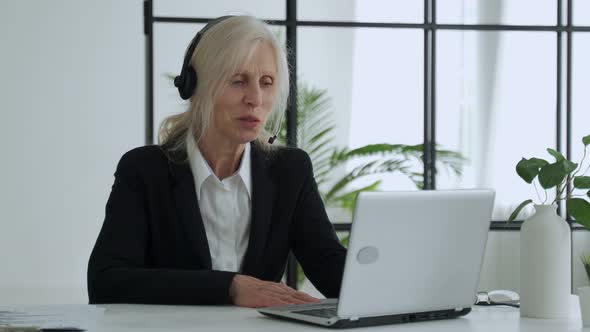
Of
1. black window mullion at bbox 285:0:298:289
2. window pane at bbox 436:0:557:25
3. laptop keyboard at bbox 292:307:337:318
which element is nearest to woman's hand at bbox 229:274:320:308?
laptop keyboard at bbox 292:307:337:318

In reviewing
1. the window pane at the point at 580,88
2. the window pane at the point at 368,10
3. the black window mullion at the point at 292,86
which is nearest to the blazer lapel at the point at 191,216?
the black window mullion at the point at 292,86

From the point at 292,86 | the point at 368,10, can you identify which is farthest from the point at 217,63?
the point at 368,10

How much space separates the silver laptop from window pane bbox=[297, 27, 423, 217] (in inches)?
119

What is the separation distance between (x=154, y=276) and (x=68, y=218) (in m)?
3.58

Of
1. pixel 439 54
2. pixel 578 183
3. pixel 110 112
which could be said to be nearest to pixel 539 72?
pixel 439 54

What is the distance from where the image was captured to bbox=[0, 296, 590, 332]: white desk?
5.70 feet

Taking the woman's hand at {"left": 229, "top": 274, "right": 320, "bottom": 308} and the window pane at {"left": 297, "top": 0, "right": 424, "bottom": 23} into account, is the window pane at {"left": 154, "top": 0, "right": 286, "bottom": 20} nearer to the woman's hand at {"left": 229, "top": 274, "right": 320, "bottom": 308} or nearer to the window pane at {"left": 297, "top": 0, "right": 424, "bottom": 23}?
the window pane at {"left": 297, "top": 0, "right": 424, "bottom": 23}

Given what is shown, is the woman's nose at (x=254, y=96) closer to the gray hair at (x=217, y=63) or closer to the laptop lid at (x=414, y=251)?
the gray hair at (x=217, y=63)

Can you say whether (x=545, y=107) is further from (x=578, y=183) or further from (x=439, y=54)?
(x=578, y=183)

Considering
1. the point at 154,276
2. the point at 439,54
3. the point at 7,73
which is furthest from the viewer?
the point at 7,73

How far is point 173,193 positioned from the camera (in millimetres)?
2404

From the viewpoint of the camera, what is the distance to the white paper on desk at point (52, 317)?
1.68 m

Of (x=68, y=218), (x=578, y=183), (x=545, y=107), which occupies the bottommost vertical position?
(x=68, y=218)

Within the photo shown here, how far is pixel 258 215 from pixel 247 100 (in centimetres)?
32
